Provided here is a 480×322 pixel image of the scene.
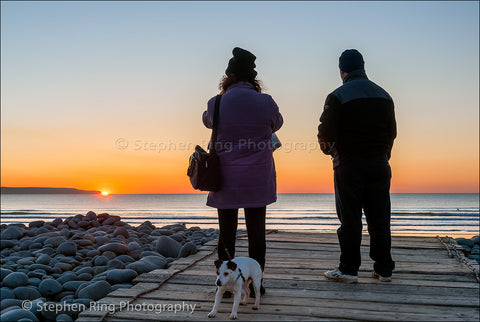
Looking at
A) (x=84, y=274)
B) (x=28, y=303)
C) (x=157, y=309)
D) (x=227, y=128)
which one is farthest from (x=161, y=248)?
(x=227, y=128)

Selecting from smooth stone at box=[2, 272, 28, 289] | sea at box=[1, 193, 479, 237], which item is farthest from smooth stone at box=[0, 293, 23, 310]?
sea at box=[1, 193, 479, 237]

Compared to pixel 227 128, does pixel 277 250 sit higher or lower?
lower

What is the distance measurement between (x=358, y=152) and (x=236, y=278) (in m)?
1.64

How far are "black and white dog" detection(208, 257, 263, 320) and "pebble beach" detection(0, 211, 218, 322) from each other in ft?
5.31

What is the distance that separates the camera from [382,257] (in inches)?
167

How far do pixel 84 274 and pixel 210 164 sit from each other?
10.3 feet

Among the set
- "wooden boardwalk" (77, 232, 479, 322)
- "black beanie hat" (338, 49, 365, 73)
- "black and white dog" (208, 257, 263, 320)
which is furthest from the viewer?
"black beanie hat" (338, 49, 365, 73)

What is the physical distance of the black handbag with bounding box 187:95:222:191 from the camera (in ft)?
11.2

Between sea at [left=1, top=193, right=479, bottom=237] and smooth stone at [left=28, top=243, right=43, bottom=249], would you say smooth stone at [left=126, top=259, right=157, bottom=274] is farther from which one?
sea at [left=1, top=193, right=479, bottom=237]

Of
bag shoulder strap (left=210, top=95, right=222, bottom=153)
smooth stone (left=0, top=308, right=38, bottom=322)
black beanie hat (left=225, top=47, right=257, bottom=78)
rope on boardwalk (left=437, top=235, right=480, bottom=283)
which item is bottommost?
smooth stone (left=0, top=308, right=38, bottom=322)

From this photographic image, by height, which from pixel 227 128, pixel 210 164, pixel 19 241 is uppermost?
pixel 227 128

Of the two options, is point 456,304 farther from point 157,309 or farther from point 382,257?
point 157,309

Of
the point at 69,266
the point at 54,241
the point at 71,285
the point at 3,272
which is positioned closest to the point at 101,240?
the point at 54,241

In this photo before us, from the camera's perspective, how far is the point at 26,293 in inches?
189
